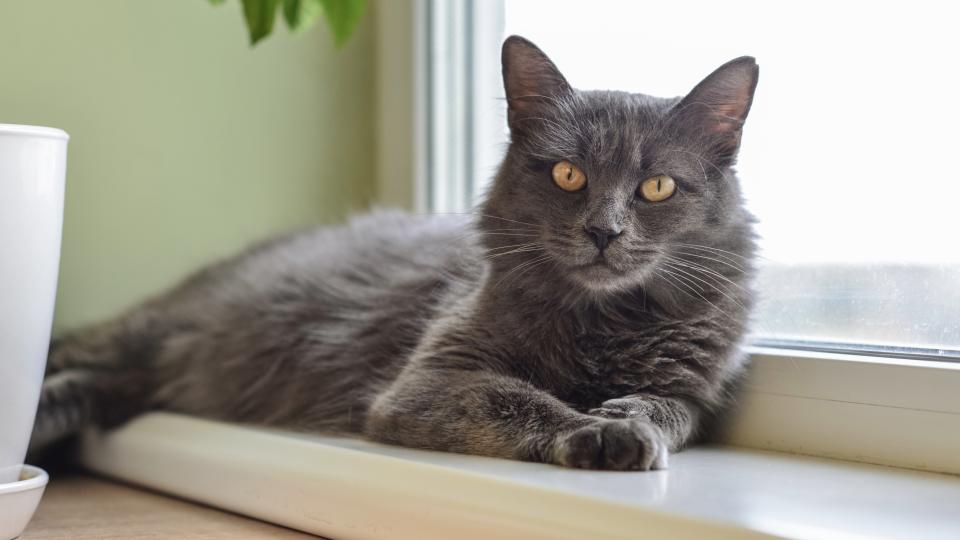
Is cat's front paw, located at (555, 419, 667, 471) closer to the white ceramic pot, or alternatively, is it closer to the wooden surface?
the wooden surface

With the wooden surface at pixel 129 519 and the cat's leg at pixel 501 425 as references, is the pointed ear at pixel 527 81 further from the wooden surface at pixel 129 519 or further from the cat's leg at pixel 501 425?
the wooden surface at pixel 129 519

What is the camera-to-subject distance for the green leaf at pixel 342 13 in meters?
1.52

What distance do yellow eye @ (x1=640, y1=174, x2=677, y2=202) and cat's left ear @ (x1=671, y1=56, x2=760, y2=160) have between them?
0.10 meters

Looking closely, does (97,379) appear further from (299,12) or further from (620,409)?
(620,409)

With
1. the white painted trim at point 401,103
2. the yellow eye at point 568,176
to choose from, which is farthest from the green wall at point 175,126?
the yellow eye at point 568,176

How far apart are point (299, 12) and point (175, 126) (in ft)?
2.02

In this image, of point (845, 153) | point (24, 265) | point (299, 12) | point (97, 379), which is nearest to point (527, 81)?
point (299, 12)

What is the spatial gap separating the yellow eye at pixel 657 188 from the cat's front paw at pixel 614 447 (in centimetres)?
33

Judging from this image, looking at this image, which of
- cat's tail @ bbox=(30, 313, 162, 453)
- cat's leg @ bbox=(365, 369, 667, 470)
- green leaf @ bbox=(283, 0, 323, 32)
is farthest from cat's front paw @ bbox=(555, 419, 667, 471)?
cat's tail @ bbox=(30, 313, 162, 453)

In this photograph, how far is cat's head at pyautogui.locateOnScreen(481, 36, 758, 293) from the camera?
4.48ft

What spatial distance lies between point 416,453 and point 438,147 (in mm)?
1030

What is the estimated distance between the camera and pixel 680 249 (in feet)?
4.66

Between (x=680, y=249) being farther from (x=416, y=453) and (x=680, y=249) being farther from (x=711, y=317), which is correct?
(x=416, y=453)

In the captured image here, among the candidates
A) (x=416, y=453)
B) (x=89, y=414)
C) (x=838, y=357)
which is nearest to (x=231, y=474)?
(x=416, y=453)
